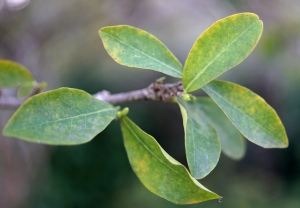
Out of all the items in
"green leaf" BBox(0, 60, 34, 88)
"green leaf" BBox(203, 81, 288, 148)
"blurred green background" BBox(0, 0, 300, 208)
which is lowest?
"blurred green background" BBox(0, 0, 300, 208)

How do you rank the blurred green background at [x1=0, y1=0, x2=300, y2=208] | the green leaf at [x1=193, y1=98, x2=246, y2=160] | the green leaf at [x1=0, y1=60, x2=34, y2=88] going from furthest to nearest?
the blurred green background at [x1=0, y1=0, x2=300, y2=208] < the green leaf at [x1=0, y1=60, x2=34, y2=88] < the green leaf at [x1=193, y1=98, x2=246, y2=160]

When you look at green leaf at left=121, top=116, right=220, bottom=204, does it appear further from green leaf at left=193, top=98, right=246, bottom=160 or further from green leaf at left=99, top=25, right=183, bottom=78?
green leaf at left=193, top=98, right=246, bottom=160

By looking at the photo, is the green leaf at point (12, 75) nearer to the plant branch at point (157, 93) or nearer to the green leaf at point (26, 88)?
the green leaf at point (26, 88)

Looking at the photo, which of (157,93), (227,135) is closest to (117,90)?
(227,135)

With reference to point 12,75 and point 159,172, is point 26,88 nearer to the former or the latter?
point 12,75

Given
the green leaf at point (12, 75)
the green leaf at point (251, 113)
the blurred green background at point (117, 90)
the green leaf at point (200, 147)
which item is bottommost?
the blurred green background at point (117, 90)

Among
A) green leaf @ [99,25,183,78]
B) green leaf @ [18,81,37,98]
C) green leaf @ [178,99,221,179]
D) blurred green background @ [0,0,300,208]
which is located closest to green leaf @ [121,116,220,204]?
green leaf @ [178,99,221,179]

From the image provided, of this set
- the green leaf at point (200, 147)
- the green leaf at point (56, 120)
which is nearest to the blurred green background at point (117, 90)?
the green leaf at point (200, 147)
